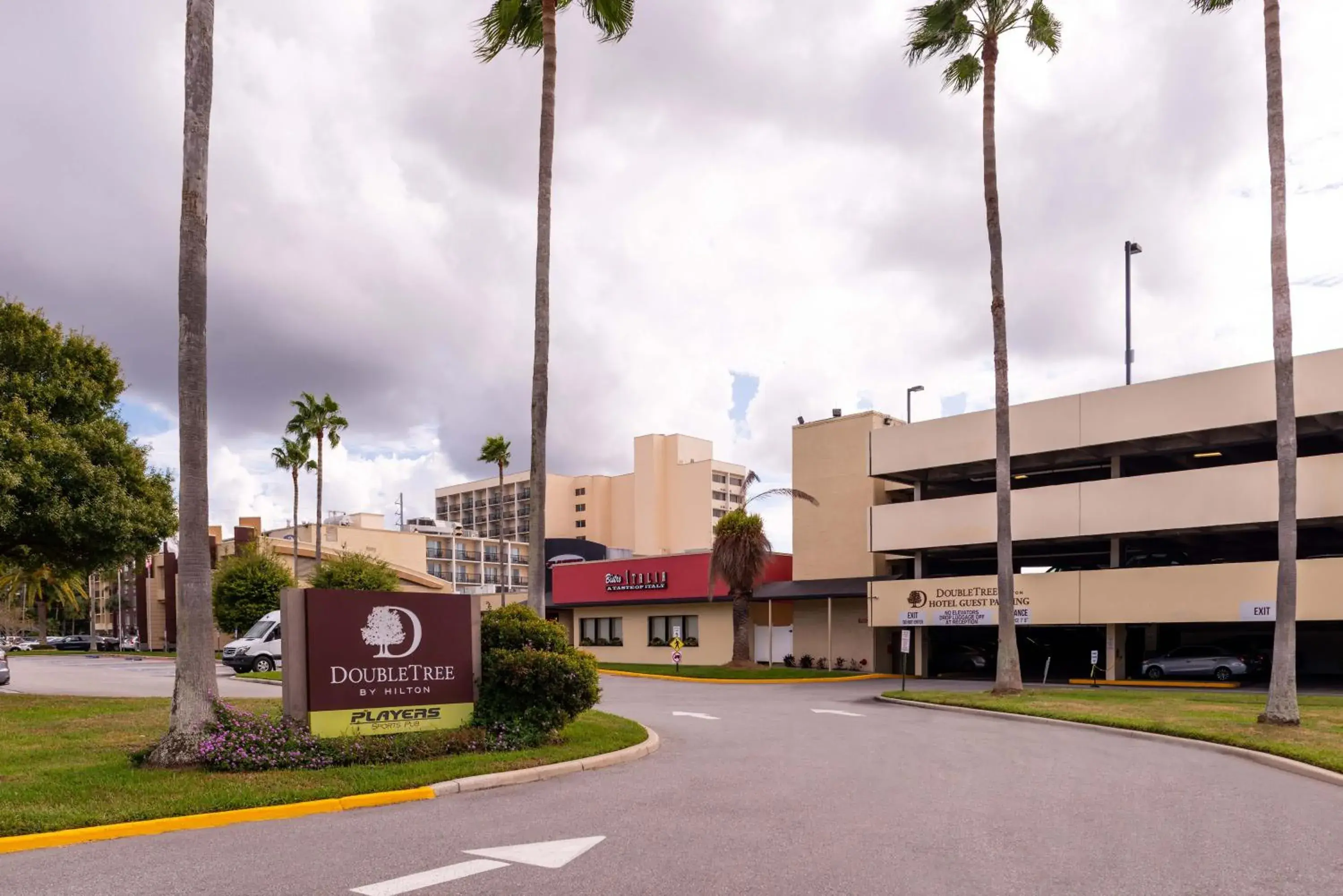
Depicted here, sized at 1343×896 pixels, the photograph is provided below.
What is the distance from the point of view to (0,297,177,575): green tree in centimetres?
2117

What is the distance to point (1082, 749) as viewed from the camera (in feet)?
54.1

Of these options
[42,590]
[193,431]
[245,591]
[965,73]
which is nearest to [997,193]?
[965,73]

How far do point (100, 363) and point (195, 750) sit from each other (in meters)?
15.3

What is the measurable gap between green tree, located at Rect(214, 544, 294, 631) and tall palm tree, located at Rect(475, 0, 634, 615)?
39.4 m

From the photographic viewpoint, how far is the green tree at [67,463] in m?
21.2

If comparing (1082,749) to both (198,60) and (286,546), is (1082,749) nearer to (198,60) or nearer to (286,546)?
(198,60)

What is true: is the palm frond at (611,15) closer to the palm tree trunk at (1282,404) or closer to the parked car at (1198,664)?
the palm tree trunk at (1282,404)

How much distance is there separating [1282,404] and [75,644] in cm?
9646

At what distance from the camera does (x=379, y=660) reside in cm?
1344

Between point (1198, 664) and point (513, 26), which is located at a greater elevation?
point (513, 26)

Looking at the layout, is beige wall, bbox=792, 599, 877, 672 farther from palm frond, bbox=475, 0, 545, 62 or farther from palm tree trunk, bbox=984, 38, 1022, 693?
palm frond, bbox=475, 0, 545, 62

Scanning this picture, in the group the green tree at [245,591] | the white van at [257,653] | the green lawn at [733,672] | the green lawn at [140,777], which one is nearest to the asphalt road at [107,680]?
the white van at [257,653]

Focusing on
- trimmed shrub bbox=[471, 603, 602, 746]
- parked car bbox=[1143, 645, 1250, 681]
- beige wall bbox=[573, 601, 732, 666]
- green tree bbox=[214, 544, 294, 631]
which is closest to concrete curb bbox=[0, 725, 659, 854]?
trimmed shrub bbox=[471, 603, 602, 746]

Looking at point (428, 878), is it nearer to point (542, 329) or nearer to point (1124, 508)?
point (542, 329)
